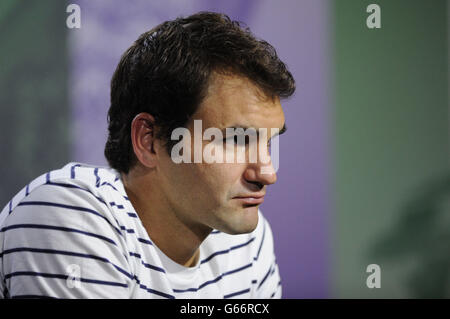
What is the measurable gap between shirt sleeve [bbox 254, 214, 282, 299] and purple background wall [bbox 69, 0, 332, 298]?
0.95 feet

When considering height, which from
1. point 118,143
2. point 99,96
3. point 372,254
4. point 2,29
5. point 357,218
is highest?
point 2,29

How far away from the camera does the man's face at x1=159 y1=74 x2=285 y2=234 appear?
129cm

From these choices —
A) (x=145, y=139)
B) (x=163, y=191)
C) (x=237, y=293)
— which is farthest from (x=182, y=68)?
(x=237, y=293)

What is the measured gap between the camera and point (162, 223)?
1.38 meters

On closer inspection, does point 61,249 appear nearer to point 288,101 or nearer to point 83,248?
point 83,248

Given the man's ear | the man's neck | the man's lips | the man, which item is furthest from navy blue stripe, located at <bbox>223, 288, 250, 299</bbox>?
the man's ear

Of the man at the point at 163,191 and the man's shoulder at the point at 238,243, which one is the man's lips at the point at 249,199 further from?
the man's shoulder at the point at 238,243

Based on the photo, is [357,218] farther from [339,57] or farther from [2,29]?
[2,29]

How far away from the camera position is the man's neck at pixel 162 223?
1.37 metres

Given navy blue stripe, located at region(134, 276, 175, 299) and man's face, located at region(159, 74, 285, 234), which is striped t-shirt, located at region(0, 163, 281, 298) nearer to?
navy blue stripe, located at region(134, 276, 175, 299)

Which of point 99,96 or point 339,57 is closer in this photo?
point 99,96

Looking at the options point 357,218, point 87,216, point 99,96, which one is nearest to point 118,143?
point 99,96

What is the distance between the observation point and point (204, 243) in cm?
146
